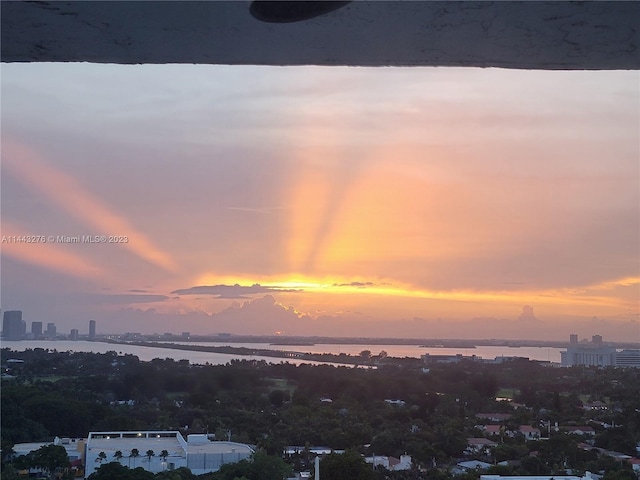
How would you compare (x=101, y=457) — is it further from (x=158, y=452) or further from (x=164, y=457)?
(x=158, y=452)

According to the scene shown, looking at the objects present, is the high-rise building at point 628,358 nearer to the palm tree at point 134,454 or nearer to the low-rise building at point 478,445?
the low-rise building at point 478,445

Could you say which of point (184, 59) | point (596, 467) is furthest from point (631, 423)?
point (184, 59)

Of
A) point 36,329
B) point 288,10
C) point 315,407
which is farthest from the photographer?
point 315,407

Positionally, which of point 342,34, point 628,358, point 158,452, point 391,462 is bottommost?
point 391,462

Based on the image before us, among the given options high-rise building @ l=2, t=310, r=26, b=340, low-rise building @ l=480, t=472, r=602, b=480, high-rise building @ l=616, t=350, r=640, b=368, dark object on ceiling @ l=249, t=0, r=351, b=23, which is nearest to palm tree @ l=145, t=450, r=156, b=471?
high-rise building @ l=2, t=310, r=26, b=340

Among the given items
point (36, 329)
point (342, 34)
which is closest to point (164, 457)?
point (36, 329)

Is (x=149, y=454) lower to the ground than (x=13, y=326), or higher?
lower

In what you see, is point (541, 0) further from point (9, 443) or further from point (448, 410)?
point (448, 410)
